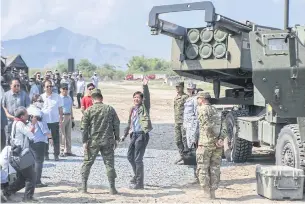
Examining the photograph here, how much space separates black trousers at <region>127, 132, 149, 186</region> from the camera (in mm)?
8844

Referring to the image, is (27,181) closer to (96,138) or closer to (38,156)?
(38,156)

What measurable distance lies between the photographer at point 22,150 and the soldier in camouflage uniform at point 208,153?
2.30 meters

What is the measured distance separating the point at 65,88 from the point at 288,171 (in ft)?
18.2

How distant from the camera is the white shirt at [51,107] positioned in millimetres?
11023

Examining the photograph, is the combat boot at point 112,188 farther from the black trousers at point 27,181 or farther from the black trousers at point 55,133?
the black trousers at point 55,133

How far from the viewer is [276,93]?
952 centimetres

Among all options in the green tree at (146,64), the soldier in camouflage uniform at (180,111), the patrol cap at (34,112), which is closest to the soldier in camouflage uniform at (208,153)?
the patrol cap at (34,112)

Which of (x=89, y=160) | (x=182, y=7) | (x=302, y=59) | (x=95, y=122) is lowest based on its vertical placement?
(x=89, y=160)

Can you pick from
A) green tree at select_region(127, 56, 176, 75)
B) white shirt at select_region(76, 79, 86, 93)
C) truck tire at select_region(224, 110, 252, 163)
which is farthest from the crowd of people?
green tree at select_region(127, 56, 176, 75)

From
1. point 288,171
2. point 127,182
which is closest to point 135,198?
point 127,182

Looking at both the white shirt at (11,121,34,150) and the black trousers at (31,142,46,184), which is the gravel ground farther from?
the white shirt at (11,121,34,150)

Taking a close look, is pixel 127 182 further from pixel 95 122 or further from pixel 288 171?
pixel 288 171

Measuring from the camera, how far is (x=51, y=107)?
11.0 metres

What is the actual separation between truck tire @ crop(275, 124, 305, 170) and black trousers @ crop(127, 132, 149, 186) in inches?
85.1
